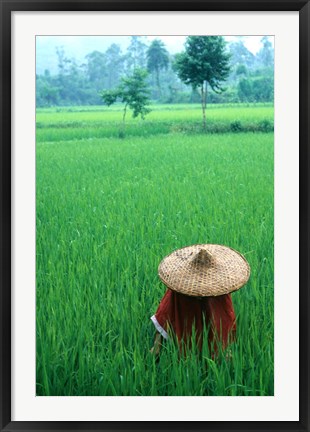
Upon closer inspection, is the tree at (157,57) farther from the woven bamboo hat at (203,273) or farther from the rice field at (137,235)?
the woven bamboo hat at (203,273)

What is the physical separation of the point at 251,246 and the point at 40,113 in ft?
4.38

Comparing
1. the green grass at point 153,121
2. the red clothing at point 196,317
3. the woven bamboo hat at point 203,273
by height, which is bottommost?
the red clothing at point 196,317

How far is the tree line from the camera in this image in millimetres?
2295

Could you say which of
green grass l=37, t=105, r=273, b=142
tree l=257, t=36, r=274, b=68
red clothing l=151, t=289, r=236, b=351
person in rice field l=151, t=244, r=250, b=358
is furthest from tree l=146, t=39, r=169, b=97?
red clothing l=151, t=289, r=236, b=351

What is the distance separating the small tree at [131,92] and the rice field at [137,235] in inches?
3.5

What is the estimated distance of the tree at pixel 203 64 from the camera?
2275 mm

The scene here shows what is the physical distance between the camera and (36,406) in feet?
5.42

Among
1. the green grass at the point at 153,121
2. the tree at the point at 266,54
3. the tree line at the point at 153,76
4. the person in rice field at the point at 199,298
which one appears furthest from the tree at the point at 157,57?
the person in rice field at the point at 199,298

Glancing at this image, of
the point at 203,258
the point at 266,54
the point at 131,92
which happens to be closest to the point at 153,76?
the point at 131,92

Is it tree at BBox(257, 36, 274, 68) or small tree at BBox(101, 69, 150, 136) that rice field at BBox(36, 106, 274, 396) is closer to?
small tree at BBox(101, 69, 150, 136)

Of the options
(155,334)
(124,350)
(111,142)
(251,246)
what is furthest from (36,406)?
(111,142)

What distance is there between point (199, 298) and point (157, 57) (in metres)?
1.34

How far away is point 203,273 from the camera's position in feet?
5.22

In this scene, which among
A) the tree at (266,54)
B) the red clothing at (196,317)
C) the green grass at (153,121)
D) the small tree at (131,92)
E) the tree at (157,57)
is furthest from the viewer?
the green grass at (153,121)
